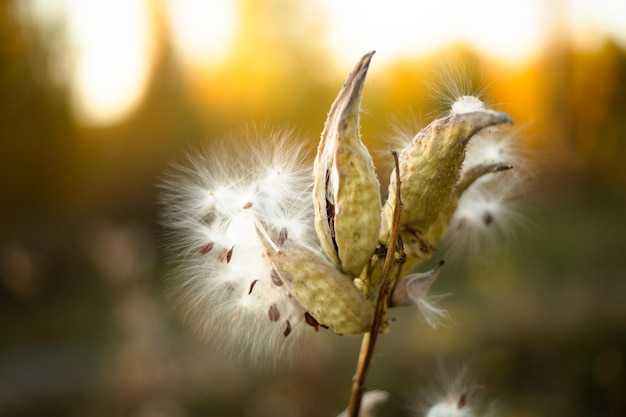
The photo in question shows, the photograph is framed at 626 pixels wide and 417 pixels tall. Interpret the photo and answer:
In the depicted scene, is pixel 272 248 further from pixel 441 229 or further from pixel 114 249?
pixel 114 249

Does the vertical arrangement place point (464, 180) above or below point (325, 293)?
above

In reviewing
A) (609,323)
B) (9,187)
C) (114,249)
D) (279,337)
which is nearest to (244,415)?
(114,249)

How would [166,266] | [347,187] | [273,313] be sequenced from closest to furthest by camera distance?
[347,187] → [273,313] → [166,266]

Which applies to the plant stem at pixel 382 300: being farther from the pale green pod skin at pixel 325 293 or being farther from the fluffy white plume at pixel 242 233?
the fluffy white plume at pixel 242 233

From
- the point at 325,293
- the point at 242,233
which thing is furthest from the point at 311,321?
the point at 242,233

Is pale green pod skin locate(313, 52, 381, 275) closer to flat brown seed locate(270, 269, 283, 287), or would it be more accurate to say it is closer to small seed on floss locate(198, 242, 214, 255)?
flat brown seed locate(270, 269, 283, 287)

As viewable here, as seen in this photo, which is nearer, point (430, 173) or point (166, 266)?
point (430, 173)

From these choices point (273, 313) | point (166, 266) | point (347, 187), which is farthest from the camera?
point (166, 266)

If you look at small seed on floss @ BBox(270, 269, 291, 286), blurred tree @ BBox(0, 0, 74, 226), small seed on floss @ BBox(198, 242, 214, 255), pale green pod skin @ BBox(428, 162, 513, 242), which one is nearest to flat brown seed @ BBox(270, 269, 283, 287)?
small seed on floss @ BBox(270, 269, 291, 286)

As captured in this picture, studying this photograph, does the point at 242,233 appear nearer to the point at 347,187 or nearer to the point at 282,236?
the point at 282,236
